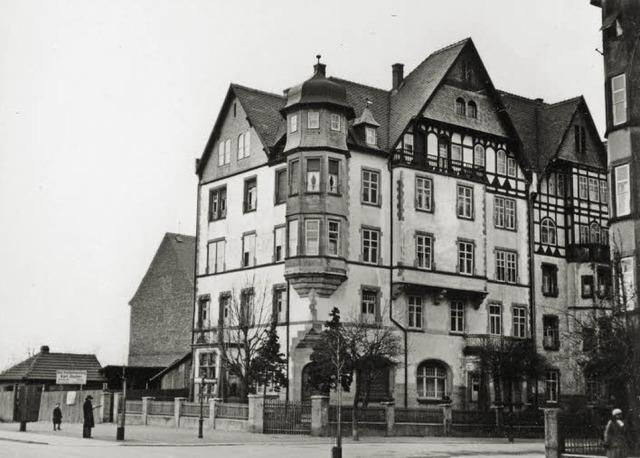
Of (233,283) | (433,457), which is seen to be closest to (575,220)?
(233,283)

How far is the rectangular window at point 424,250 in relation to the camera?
2190 inches

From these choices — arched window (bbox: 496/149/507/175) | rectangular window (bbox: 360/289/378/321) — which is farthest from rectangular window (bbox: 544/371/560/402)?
rectangular window (bbox: 360/289/378/321)

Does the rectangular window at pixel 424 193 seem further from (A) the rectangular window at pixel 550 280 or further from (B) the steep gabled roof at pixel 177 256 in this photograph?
(B) the steep gabled roof at pixel 177 256

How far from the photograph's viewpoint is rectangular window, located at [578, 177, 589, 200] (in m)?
63.4

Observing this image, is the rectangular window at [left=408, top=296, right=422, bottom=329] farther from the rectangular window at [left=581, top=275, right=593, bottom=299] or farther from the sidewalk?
the rectangular window at [left=581, top=275, right=593, bottom=299]

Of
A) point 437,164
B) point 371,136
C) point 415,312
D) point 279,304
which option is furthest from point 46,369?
point 437,164

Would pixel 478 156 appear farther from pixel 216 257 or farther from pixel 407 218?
pixel 216 257

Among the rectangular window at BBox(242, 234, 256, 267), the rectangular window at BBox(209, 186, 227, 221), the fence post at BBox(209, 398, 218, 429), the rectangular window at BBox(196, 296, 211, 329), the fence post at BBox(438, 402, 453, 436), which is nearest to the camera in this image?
the fence post at BBox(209, 398, 218, 429)

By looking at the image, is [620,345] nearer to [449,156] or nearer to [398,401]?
[398,401]

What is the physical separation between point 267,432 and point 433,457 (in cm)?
1255

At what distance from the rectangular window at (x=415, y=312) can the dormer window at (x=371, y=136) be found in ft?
28.5

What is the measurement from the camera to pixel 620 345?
33.2m

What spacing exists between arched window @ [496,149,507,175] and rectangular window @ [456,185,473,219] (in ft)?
10.7

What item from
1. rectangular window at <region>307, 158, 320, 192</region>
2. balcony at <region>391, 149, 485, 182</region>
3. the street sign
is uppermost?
balcony at <region>391, 149, 485, 182</region>
